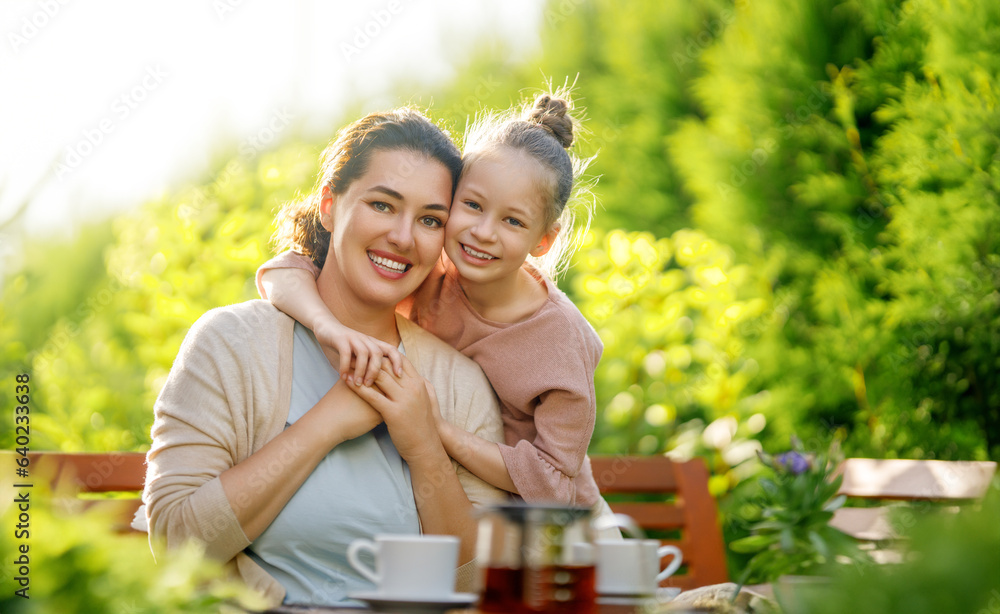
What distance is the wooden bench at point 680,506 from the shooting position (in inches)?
122

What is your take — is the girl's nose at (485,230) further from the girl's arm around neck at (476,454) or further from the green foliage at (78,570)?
the green foliage at (78,570)

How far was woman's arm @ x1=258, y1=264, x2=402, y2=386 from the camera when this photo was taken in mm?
2031

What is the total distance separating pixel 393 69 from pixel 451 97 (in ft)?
1.52

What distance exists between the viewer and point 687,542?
314cm

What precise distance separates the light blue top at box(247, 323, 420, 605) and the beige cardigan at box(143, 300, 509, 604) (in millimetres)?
58

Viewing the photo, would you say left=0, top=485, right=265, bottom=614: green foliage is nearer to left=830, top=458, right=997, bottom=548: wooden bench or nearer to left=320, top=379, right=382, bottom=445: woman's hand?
left=320, top=379, right=382, bottom=445: woman's hand

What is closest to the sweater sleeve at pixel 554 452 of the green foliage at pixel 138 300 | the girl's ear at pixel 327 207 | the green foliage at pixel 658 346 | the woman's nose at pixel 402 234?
the woman's nose at pixel 402 234

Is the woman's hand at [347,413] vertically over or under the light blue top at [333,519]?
over

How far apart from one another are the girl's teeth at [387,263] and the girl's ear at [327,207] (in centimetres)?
24

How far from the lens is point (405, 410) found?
2.06 m

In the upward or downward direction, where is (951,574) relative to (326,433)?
downward

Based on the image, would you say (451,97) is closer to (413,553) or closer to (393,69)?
(393,69)

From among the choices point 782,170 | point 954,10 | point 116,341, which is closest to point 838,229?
point 782,170

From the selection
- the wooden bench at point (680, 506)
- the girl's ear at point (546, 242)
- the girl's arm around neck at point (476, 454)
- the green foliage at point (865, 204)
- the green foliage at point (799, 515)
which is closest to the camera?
the green foliage at point (799, 515)
